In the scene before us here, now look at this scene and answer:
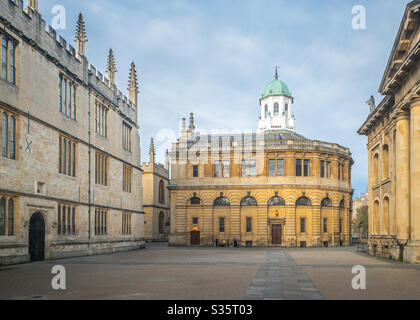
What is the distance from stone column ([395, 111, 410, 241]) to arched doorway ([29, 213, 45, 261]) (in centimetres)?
2200

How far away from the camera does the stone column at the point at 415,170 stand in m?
26.8

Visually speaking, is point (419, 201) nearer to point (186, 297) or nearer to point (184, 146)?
point (186, 297)

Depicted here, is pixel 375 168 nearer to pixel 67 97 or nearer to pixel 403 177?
pixel 403 177

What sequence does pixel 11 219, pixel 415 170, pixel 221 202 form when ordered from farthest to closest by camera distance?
pixel 221 202
pixel 415 170
pixel 11 219

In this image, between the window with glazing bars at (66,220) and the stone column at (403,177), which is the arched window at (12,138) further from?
the stone column at (403,177)

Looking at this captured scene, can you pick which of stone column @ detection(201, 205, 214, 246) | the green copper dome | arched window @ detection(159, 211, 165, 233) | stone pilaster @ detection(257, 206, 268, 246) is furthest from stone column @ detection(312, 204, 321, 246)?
arched window @ detection(159, 211, 165, 233)

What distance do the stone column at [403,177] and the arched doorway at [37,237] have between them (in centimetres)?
2200

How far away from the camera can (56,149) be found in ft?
103

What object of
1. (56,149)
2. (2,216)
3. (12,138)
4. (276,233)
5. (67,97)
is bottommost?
(276,233)

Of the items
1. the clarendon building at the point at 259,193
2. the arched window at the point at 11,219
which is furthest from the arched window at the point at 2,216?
the clarendon building at the point at 259,193

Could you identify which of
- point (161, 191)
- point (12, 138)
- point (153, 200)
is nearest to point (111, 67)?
point (12, 138)

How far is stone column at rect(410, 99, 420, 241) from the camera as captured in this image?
26.8 meters

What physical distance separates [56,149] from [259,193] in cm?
3157

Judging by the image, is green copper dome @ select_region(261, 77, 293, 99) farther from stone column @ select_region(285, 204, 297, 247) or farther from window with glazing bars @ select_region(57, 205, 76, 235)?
window with glazing bars @ select_region(57, 205, 76, 235)
